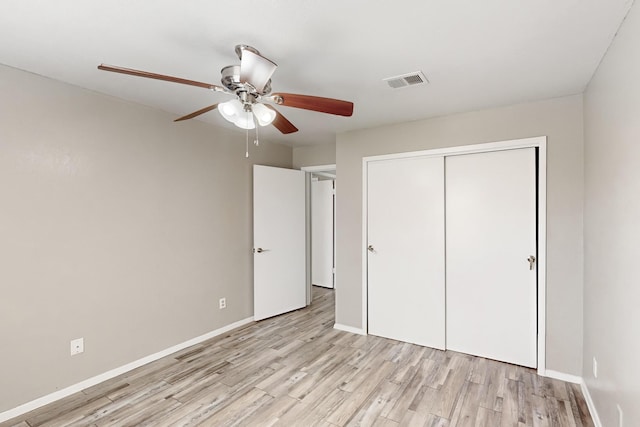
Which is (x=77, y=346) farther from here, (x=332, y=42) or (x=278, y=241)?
(x=332, y=42)

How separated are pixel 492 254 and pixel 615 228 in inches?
50.0

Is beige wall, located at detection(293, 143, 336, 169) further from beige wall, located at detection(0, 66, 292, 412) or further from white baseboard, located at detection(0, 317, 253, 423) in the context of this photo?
white baseboard, located at detection(0, 317, 253, 423)

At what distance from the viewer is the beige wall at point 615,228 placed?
1453 millimetres

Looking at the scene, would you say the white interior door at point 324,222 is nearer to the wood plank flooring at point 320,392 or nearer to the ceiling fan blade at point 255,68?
the wood plank flooring at point 320,392

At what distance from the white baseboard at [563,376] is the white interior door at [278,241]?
2870 millimetres

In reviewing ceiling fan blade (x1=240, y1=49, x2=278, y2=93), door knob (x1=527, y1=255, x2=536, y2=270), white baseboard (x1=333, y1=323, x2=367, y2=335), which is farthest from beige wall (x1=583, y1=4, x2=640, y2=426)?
white baseboard (x1=333, y1=323, x2=367, y2=335)

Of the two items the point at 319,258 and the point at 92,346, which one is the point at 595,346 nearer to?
the point at 92,346

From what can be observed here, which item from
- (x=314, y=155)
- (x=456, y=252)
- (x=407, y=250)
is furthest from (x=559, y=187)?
(x=314, y=155)

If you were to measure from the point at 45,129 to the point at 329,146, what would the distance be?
2.99 metres

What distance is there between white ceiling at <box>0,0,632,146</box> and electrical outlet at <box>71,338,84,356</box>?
1976 millimetres

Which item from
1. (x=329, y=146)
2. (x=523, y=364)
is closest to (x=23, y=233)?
(x=329, y=146)

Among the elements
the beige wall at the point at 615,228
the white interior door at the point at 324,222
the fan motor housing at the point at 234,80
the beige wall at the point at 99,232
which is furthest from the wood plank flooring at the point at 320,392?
the white interior door at the point at 324,222

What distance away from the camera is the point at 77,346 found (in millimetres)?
2455

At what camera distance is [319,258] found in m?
5.97
